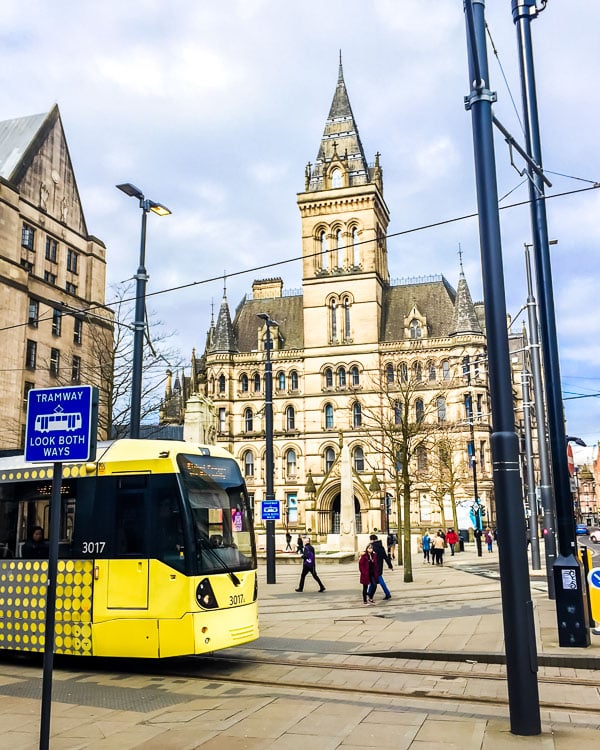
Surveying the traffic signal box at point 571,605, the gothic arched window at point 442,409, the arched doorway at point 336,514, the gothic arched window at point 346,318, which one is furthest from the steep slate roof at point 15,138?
the traffic signal box at point 571,605

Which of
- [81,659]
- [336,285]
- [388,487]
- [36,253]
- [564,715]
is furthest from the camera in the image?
[336,285]

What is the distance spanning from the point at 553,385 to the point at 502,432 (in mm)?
5503

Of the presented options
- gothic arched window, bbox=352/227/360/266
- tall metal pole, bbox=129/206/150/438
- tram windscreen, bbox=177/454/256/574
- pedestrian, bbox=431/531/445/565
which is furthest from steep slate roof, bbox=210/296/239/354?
tram windscreen, bbox=177/454/256/574

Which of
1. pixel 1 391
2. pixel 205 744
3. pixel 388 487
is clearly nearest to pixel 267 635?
pixel 205 744

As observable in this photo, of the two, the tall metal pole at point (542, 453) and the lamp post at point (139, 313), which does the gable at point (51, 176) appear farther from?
the tall metal pole at point (542, 453)

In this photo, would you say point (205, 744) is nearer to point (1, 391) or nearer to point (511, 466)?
point (511, 466)

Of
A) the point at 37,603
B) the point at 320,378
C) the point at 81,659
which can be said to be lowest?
the point at 81,659

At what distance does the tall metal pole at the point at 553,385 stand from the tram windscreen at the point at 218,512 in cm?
474

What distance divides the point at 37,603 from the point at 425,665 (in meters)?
5.60

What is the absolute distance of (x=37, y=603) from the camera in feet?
34.0

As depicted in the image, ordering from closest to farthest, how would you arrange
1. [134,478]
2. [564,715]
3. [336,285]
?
1. [564,715]
2. [134,478]
3. [336,285]

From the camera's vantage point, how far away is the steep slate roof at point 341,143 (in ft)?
219

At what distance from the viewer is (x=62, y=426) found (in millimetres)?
→ 6309

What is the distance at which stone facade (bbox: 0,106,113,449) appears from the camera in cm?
4472
